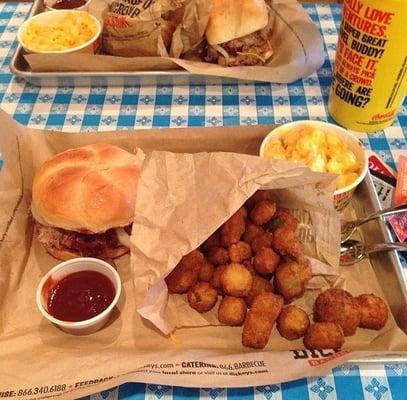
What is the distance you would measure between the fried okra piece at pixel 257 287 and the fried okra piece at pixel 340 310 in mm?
127

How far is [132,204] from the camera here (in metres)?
1.16

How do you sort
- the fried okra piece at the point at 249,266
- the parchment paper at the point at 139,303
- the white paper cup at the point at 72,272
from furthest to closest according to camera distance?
the fried okra piece at the point at 249,266 → the white paper cup at the point at 72,272 → the parchment paper at the point at 139,303

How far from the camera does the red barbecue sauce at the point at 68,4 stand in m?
1.90

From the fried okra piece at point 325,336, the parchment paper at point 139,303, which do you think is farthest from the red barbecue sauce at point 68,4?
the fried okra piece at point 325,336

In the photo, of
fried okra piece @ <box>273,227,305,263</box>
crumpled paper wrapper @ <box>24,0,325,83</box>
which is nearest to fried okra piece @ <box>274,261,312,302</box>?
fried okra piece @ <box>273,227,305,263</box>

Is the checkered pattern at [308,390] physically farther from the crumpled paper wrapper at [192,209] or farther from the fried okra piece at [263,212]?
the fried okra piece at [263,212]

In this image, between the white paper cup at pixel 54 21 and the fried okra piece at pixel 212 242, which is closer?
the fried okra piece at pixel 212 242

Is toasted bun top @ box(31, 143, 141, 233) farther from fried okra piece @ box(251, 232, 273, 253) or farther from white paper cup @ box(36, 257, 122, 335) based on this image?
fried okra piece @ box(251, 232, 273, 253)

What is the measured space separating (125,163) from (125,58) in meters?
0.57

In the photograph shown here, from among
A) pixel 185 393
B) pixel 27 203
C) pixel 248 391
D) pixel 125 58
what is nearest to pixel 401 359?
pixel 248 391

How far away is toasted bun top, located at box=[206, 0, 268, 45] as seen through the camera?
1645 mm

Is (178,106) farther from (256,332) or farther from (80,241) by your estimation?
(256,332)

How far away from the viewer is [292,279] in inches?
42.2

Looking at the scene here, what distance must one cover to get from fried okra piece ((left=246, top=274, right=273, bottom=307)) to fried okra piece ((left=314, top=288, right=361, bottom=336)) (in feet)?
0.42
